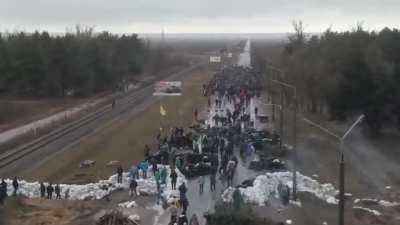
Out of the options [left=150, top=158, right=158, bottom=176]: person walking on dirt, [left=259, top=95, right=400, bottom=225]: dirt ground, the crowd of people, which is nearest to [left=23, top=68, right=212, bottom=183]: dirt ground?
the crowd of people

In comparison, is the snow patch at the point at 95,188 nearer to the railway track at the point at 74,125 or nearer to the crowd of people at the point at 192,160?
the crowd of people at the point at 192,160

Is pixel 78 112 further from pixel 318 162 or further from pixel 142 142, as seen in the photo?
pixel 318 162

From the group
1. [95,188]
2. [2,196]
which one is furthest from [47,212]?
[95,188]

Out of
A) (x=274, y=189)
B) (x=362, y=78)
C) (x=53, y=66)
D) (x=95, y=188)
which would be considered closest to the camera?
(x=274, y=189)

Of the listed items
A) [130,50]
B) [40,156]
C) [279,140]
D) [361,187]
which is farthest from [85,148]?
[130,50]

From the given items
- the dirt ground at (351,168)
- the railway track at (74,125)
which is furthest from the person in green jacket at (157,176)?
the railway track at (74,125)

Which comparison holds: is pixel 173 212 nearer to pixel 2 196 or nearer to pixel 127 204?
pixel 127 204
